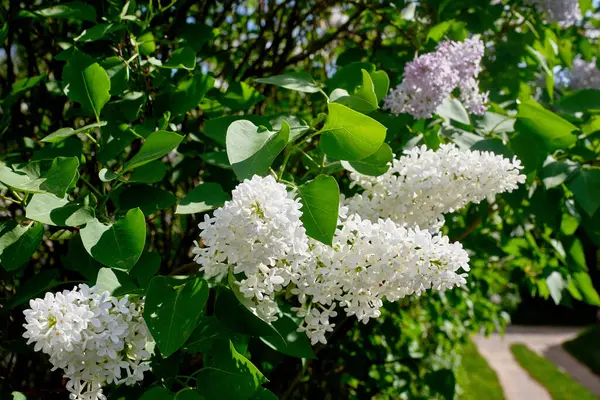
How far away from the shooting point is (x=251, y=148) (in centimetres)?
97

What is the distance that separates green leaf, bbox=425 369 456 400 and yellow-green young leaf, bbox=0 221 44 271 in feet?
5.15

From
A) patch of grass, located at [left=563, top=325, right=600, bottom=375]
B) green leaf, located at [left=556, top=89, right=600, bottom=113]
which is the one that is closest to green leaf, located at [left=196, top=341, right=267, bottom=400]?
green leaf, located at [left=556, top=89, right=600, bottom=113]

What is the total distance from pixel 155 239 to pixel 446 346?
2403 millimetres

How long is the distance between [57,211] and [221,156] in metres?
0.35

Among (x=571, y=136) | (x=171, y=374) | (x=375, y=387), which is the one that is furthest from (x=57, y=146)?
(x=375, y=387)

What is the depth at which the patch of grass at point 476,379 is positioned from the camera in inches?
228

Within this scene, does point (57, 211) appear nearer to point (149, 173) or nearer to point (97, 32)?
point (149, 173)

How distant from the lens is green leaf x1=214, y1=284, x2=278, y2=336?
1.03 meters

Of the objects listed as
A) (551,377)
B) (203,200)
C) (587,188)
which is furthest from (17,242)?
(551,377)

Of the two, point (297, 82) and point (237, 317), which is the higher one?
point (297, 82)

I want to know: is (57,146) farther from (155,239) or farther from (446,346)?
(446,346)

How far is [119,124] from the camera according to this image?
→ 130 centimetres

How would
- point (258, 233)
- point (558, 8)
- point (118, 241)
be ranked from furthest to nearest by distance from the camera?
1. point (558, 8)
2. point (118, 241)
3. point (258, 233)

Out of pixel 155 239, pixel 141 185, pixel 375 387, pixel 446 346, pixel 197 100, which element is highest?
pixel 197 100
